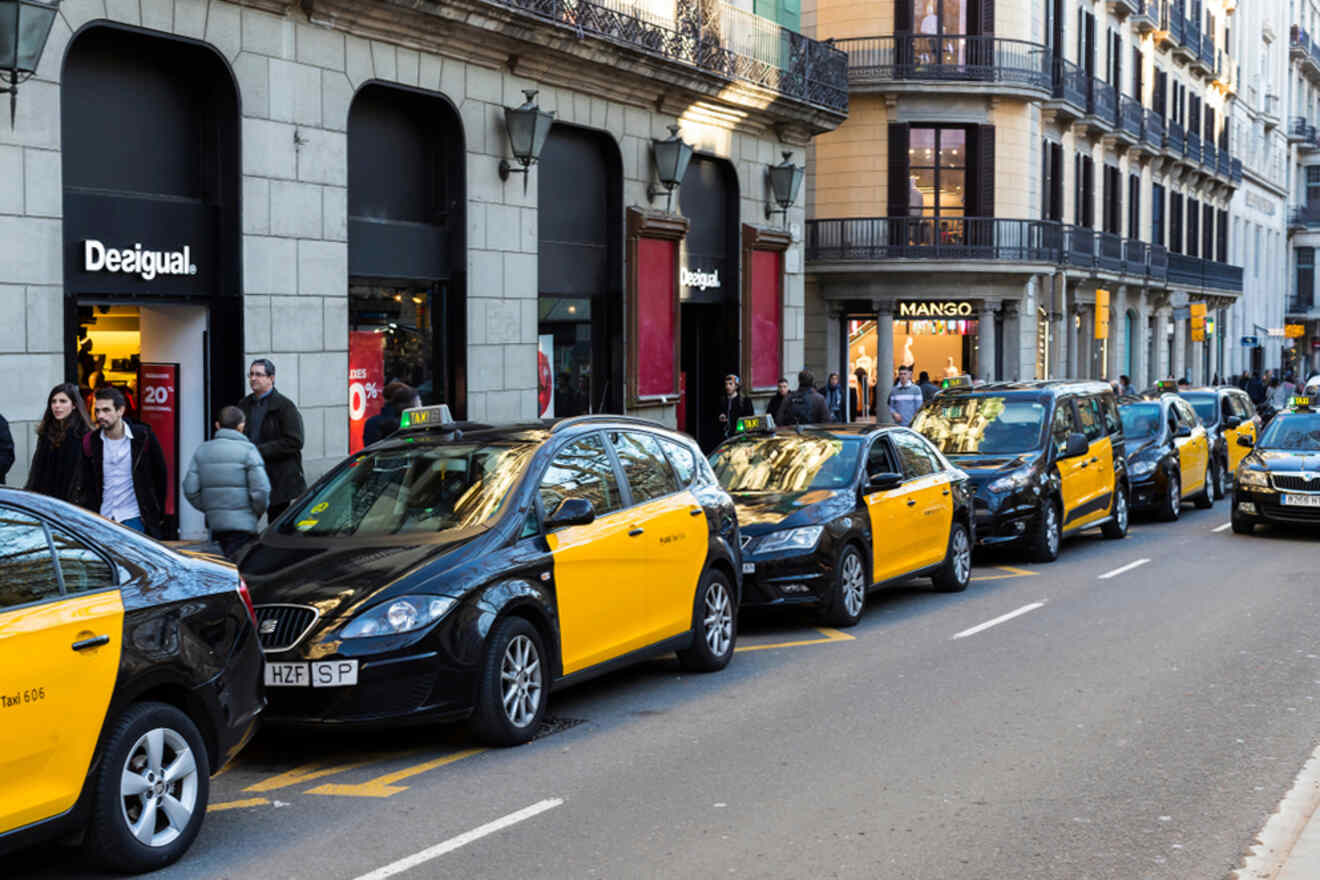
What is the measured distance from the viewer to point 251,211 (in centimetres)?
1611

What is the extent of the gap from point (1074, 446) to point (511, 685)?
10.8m

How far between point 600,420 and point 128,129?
23.0 feet

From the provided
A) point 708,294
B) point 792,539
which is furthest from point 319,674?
point 708,294

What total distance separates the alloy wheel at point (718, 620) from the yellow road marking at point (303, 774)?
276 cm

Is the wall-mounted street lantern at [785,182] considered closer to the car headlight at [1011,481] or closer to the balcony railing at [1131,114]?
the car headlight at [1011,481]

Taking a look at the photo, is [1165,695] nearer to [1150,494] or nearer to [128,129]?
[128,129]

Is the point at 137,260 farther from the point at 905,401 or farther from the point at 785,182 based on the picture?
the point at 905,401

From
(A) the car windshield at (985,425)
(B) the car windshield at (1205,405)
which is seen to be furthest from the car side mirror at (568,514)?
(B) the car windshield at (1205,405)

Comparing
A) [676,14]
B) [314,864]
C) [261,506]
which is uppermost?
[676,14]

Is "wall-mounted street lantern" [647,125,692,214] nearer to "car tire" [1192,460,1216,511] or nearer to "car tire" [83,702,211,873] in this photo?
"car tire" [1192,460,1216,511]

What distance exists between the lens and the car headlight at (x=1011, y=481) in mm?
17266

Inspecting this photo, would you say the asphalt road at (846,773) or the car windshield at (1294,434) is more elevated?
the car windshield at (1294,434)

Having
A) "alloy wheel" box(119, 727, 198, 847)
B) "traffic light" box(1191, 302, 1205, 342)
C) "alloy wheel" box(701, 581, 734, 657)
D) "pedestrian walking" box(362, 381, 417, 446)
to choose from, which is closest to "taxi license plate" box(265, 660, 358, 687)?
"alloy wheel" box(119, 727, 198, 847)

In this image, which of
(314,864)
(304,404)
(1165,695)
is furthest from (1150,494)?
(314,864)
